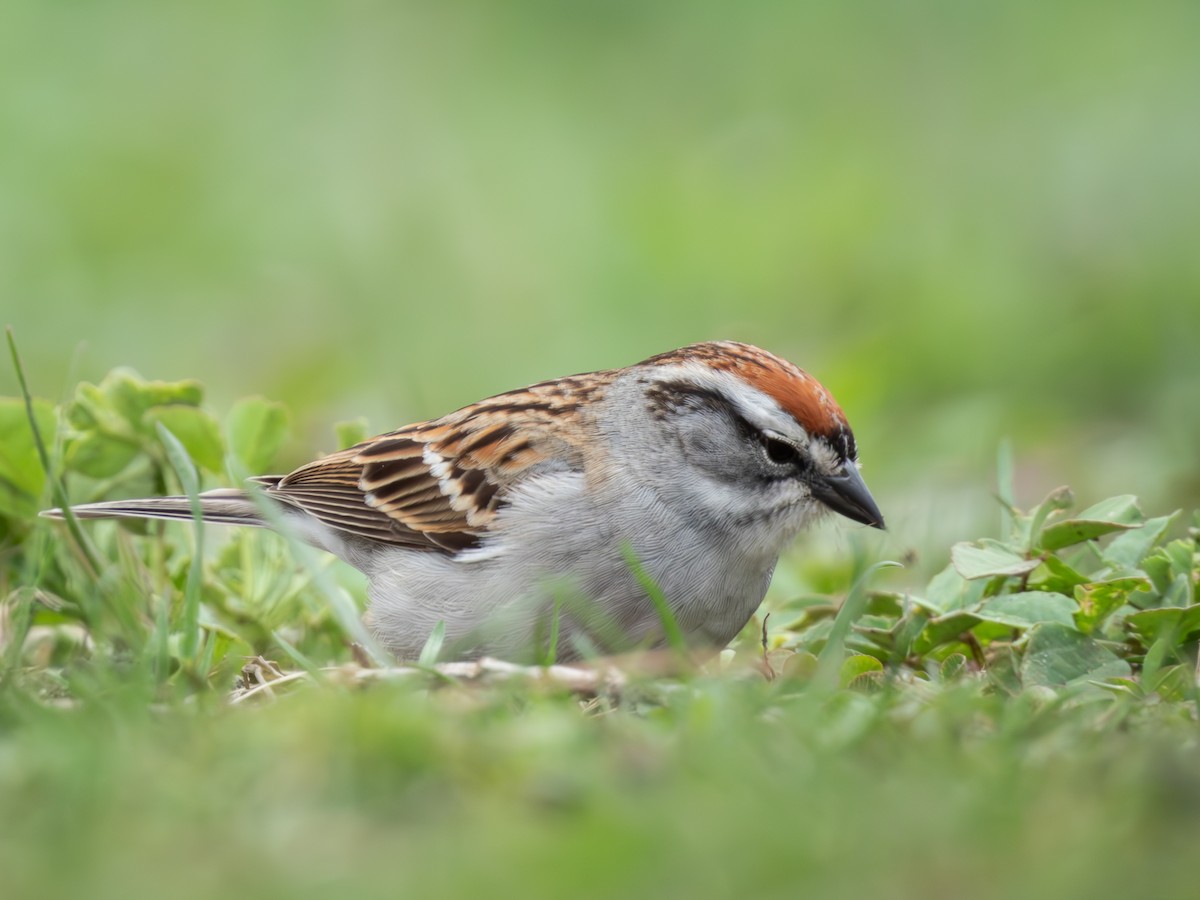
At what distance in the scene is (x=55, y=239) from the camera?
9.90m

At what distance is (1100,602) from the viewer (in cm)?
408

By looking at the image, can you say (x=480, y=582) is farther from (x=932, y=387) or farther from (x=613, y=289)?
(x=613, y=289)

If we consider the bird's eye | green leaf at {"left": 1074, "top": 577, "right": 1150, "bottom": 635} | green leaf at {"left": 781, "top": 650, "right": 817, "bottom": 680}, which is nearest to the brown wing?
the bird's eye

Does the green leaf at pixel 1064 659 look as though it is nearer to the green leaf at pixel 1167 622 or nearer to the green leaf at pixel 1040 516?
the green leaf at pixel 1167 622

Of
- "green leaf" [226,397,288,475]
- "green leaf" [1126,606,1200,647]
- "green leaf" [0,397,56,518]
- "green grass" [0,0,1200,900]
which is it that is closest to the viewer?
"green grass" [0,0,1200,900]

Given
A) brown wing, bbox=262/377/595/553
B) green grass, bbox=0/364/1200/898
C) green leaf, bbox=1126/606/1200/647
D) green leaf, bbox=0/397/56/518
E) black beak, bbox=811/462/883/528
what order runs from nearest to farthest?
green grass, bbox=0/364/1200/898, green leaf, bbox=1126/606/1200/647, black beak, bbox=811/462/883/528, brown wing, bbox=262/377/595/553, green leaf, bbox=0/397/56/518

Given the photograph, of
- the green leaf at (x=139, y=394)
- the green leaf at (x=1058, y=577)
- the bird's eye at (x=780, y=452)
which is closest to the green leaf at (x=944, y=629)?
the green leaf at (x=1058, y=577)

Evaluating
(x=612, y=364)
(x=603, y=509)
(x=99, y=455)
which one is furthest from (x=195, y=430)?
(x=612, y=364)

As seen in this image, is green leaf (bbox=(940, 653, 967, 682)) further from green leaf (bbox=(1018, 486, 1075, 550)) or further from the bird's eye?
the bird's eye

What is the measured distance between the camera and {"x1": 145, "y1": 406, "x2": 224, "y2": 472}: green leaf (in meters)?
5.27

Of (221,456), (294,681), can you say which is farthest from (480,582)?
(221,456)

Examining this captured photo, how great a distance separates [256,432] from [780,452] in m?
1.93

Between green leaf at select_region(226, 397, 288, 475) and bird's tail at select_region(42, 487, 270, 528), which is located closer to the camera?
bird's tail at select_region(42, 487, 270, 528)

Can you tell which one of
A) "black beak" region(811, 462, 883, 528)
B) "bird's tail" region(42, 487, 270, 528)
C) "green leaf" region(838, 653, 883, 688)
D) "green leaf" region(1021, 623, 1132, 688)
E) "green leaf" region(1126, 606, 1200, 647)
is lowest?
"bird's tail" region(42, 487, 270, 528)
